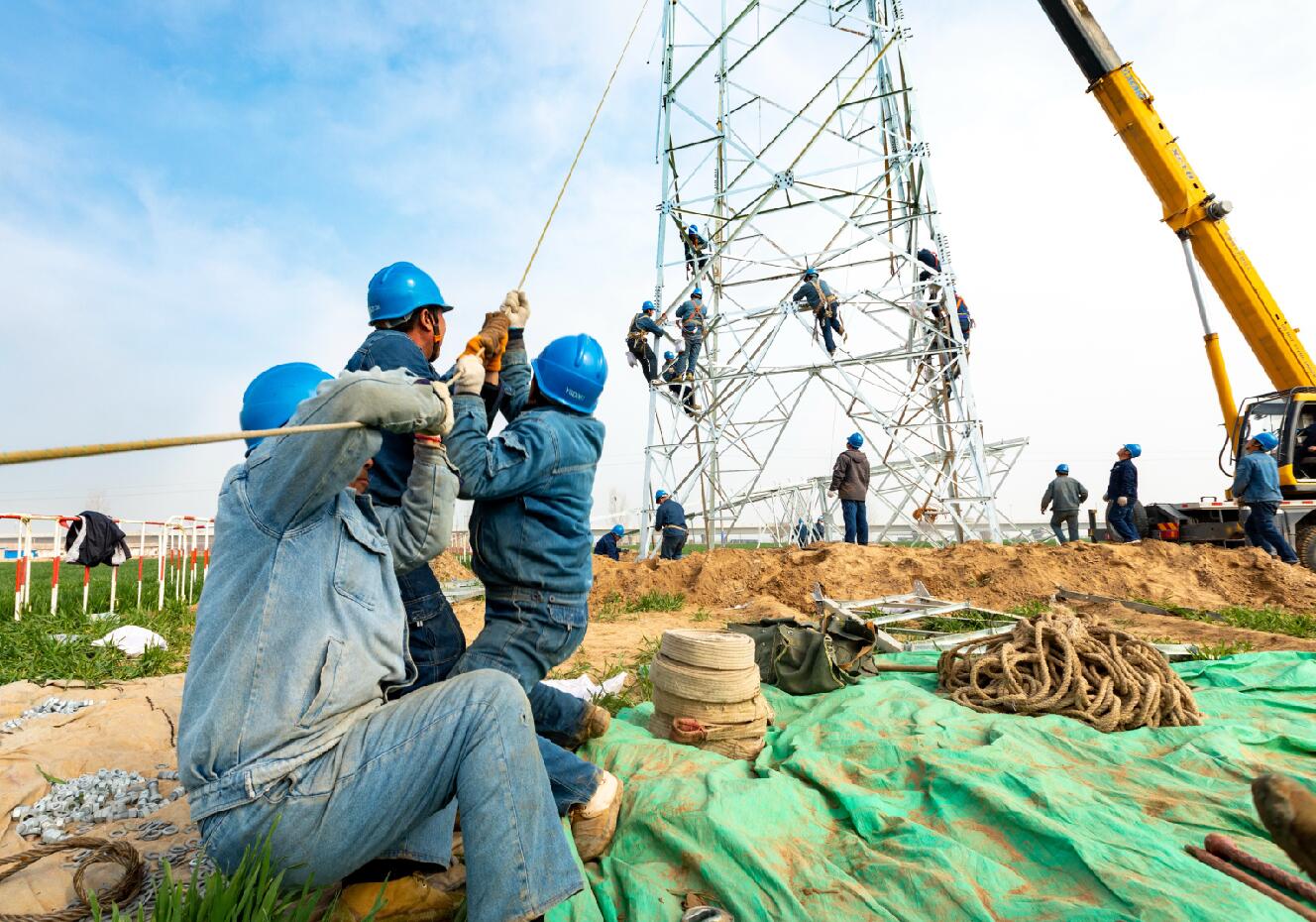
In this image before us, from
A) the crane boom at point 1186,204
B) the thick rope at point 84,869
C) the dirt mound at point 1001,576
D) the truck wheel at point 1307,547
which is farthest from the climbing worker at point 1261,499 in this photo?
the thick rope at point 84,869

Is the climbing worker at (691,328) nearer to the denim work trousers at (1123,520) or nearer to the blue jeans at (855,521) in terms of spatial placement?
the blue jeans at (855,521)

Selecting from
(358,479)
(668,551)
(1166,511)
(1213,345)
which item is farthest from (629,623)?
(1213,345)

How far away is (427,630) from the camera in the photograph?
8.26ft

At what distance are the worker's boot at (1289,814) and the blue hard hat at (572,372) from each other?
7.68ft

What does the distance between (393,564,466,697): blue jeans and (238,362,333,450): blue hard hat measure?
2.47ft

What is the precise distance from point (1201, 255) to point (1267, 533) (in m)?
4.81

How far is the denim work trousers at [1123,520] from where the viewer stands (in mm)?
12672

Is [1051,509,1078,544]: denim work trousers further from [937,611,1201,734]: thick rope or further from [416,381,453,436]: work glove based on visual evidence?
[416,381,453,436]: work glove

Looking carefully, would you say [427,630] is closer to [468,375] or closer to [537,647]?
[537,647]

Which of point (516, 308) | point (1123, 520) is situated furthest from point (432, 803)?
point (1123, 520)

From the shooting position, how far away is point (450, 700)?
1.63m

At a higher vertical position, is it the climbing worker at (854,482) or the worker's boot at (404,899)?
the climbing worker at (854,482)

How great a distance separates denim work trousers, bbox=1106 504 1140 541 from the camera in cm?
1267

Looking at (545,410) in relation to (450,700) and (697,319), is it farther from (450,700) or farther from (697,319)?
(697,319)
